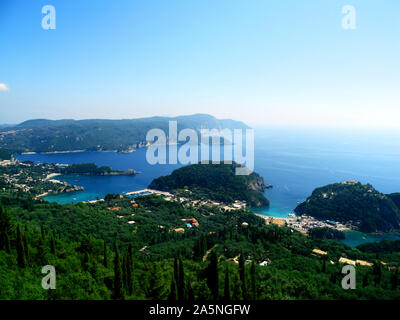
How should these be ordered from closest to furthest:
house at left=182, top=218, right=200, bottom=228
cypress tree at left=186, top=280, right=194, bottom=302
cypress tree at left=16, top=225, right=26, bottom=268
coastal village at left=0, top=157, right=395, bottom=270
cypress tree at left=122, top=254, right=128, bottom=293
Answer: cypress tree at left=186, top=280, right=194, bottom=302 < cypress tree at left=122, top=254, right=128, bottom=293 < cypress tree at left=16, top=225, right=26, bottom=268 < coastal village at left=0, top=157, right=395, bottom=270 < house at left=182, top=218, right=200, bottom=228

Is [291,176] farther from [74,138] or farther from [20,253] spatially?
[74,138]

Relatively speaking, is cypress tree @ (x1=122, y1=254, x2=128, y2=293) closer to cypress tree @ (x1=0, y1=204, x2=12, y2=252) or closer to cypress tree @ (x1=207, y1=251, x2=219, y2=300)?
cypress tree @ (x1=207, y1=251, x2=219, y2=300)

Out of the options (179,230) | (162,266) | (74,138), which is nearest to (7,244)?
(162,266)

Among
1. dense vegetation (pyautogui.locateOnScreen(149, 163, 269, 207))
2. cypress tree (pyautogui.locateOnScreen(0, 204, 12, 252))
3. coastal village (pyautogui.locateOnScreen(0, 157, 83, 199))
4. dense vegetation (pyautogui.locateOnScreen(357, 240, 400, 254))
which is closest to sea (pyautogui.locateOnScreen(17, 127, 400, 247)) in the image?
coastal village (pyautogui.locateOnScreen(0, 157, 83, 199))

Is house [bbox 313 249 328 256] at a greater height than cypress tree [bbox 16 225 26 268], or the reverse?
cypress tree [bbox 16 225 26 268]

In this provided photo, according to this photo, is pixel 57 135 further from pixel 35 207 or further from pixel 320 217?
pixel 320 217

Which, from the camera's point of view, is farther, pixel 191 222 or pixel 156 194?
pixel 156 194
